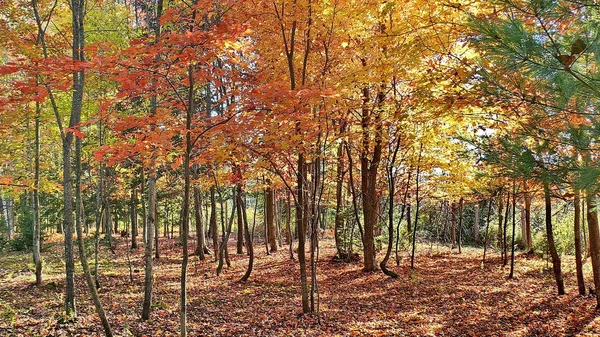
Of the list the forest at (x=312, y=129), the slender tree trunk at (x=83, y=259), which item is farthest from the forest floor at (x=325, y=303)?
the slender tree trunk at (x=83, y=259)

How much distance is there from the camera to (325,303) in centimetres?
856

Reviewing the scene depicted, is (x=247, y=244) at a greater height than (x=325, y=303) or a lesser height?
greater

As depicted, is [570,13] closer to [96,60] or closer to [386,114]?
[96,60]

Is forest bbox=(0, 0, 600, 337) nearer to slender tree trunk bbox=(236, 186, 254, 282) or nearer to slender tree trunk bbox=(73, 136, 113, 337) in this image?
slender tree trunk bbox=(73, 136, 113, 337)

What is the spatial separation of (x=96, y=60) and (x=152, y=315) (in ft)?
17.2

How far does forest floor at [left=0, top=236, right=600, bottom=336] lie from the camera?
6.56 m

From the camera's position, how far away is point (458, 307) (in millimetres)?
8336

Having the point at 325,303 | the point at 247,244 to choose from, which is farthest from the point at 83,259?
the point at 247,244

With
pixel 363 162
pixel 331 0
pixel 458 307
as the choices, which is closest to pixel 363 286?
pixel 458 307

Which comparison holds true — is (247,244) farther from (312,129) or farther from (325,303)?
(312,129)

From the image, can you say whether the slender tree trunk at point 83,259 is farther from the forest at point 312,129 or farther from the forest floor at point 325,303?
the forest floor at point 325,303

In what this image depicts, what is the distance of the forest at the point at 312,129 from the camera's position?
11.3 ft

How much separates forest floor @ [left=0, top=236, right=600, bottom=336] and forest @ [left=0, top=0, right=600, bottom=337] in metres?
0.07

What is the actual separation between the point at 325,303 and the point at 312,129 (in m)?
4.17
